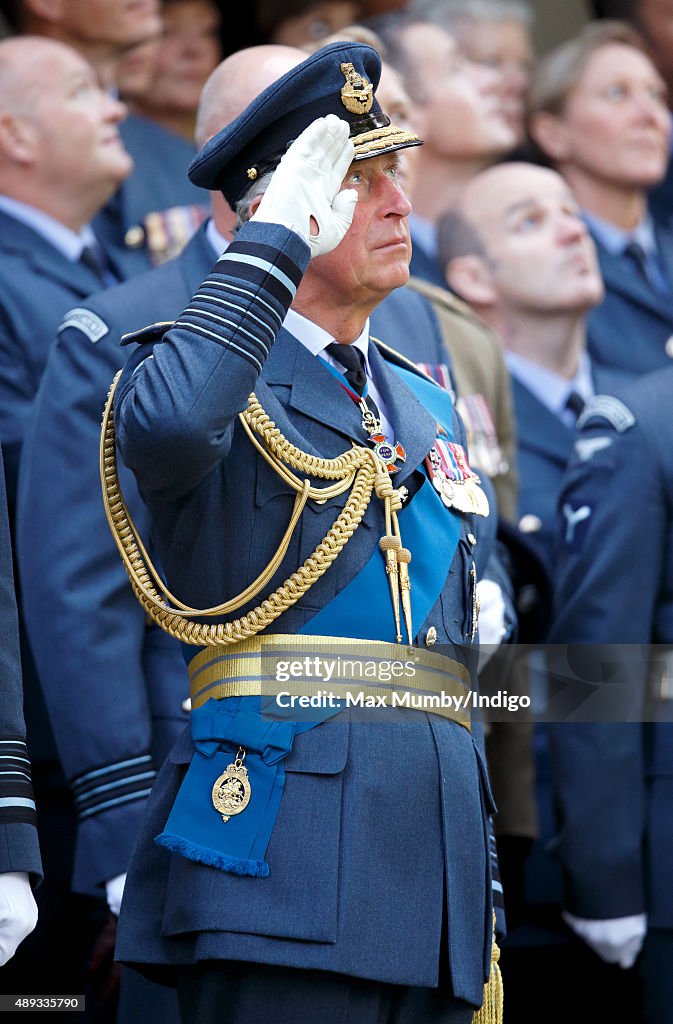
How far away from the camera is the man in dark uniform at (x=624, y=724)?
386cm

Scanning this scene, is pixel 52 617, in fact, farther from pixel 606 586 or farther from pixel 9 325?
pixel 606 586

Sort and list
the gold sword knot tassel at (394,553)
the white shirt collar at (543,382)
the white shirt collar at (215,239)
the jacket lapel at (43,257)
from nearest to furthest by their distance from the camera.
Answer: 1. the gold sword knot tassel at (394,553)
2. the white shirt collar at (215,239)
3. the jacket lapel at (43,257)
4. the white shirt collar at (543,382)

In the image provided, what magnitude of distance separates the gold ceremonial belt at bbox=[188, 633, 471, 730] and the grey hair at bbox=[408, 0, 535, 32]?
3872 millimetres

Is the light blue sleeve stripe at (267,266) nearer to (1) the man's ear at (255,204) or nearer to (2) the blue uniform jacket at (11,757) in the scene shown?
(1) the man's ear at (255,204)

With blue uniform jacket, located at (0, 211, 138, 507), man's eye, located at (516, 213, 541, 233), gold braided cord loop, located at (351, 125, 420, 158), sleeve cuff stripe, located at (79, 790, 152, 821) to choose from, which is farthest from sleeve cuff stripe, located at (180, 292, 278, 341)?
man's eye, located at (516, 213, 541, 233)

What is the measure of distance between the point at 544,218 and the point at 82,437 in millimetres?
2406

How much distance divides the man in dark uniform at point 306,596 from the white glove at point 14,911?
0.19 m

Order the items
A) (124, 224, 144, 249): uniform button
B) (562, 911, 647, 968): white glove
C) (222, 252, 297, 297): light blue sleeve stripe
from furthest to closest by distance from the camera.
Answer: (124, 224, 144, 249): uniform button < (562, 911, 647, 968): white glove < (222, 252, 297, 297): light blue sleeve stripe

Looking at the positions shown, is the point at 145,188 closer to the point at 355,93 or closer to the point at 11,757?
the point at 355,93

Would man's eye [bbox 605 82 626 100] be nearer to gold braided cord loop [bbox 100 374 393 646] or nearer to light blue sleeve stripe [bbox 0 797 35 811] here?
gold braided cord loop [bbox 100 374 393 646]

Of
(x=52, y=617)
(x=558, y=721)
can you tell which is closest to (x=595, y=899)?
(x=558, y=721)

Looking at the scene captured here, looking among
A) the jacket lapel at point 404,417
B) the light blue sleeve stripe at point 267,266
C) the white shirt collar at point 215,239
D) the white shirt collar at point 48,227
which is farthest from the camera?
the white shirt collar at point 48,227

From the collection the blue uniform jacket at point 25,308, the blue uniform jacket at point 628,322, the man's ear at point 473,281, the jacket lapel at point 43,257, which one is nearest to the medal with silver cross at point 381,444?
the blue uniform jacket at point 25,308

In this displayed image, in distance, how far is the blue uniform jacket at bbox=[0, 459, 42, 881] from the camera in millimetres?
2455
